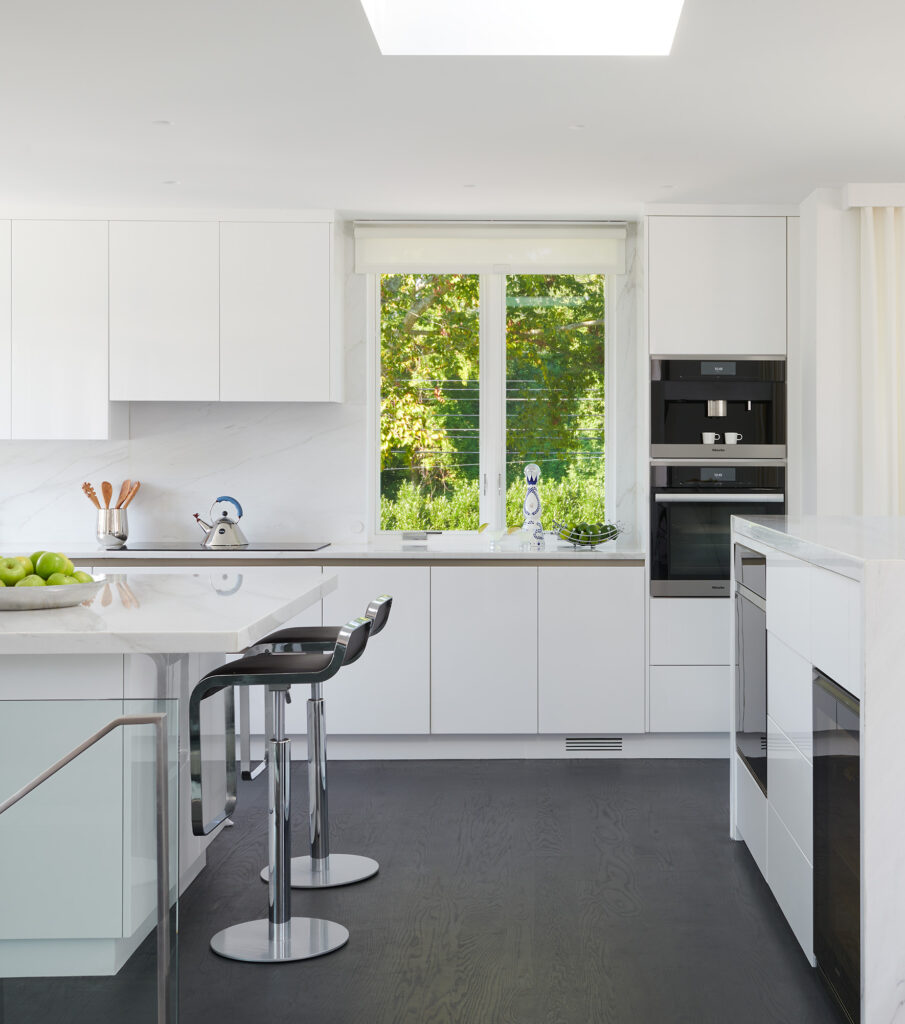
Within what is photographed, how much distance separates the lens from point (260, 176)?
163 inches

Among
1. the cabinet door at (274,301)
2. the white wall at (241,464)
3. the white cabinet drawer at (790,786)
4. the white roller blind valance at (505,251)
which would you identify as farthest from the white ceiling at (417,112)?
the white cabinet drawer at (790,786)

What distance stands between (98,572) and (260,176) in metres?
1.75

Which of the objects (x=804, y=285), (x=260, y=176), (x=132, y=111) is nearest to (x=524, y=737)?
(x=804, y=285)

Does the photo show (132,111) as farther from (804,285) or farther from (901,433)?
(901,433)

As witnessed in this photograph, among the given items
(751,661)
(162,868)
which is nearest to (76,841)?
(162,868)

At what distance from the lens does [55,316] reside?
4.69 meters

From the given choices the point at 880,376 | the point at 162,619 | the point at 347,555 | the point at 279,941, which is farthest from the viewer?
the point at 347,555

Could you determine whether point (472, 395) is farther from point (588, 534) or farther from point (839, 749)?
point (839, 749)

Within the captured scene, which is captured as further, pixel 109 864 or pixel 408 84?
pixel 408 84

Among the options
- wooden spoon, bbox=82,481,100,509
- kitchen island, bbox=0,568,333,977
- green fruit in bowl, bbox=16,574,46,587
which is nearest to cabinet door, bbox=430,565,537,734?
wooden spoon, bbox=82,481,100,509

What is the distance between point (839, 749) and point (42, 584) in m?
1.87

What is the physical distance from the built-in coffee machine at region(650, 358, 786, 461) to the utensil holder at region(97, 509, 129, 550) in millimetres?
2403

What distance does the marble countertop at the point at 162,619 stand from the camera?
2234mm

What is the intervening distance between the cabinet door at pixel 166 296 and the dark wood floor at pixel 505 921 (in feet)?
6.30
